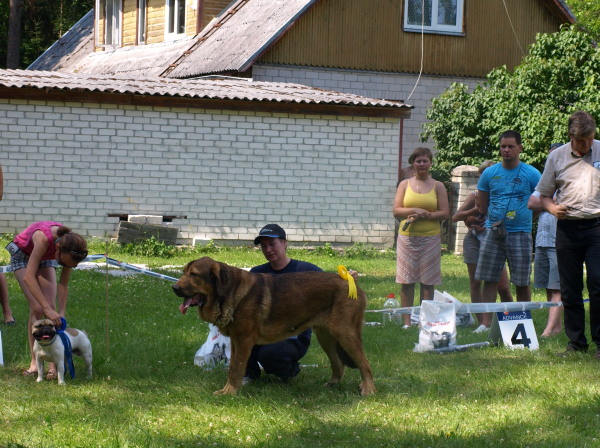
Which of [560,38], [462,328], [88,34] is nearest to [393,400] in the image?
[462,328]

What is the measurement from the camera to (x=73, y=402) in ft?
22.4

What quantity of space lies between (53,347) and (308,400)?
1.93 meters

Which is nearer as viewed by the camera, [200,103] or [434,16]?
[200,103]

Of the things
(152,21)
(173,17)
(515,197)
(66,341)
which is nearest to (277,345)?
(66,341)

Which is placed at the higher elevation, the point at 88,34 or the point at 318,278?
the point at 88,34

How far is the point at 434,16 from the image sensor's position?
2452 centimetres

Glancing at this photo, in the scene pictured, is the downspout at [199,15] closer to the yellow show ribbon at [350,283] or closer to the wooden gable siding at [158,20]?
the wooden gable siding at [158,20]

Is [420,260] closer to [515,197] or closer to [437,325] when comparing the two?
[515,197]

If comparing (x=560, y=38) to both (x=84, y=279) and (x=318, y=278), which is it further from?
(x=318, y=278)

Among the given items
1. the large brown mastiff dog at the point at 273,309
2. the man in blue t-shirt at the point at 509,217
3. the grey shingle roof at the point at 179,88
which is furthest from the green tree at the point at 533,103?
the large brown mastiff dog at the point at 273,309

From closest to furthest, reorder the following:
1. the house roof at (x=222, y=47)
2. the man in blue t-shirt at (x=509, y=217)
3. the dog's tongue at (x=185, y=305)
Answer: the dog's tongue at (x=185, y=305), the man in blue t-shirt at (x=509, y=217), the house roof at (x=222, y=47)

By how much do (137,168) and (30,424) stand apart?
12.9 metres

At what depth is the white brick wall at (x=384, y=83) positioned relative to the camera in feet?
76.1

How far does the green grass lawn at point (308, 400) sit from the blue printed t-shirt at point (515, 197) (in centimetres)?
120
